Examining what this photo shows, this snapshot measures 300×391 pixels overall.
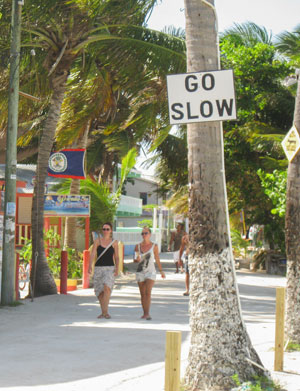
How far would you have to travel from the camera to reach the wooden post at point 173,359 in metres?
5.18

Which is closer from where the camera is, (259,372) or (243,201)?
(259,372)

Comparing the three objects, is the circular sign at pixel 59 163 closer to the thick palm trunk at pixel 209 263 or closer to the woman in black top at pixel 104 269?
the woman in black top at pixel 104 269

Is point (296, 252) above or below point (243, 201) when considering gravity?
below

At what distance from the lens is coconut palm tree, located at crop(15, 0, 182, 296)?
1630cm

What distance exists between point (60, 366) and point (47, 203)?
36.9ft

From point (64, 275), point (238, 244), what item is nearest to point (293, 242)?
point (64, 275)

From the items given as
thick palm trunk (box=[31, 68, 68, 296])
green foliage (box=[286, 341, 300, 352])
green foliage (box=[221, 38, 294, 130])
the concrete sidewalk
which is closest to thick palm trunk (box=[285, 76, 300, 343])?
green foliage (box=[286, 341, 300, 352])

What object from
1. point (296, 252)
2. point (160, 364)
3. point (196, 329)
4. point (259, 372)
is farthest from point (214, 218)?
point (296, 252)

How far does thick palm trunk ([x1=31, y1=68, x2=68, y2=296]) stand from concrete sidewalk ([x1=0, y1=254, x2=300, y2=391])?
539mm

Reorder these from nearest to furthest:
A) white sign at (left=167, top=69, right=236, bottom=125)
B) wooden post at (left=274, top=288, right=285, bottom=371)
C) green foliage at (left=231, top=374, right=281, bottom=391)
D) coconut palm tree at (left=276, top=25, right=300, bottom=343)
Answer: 1. green foliage at (left=231, top=374, right=281, bottom=391)
2. white sign at (left=167, top=69, right=236, bottom=125)
3. wooden post at (left=274, top=288, right=285, bottom=371)
4. coconut palm tree at (left=276, top=25, right=300, bottom=343)

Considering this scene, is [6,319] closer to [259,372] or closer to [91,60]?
[259,372]

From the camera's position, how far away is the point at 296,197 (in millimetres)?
10125

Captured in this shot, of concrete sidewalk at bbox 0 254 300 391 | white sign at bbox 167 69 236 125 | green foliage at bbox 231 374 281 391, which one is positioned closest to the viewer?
green foliage at bbox 231 374 281 391

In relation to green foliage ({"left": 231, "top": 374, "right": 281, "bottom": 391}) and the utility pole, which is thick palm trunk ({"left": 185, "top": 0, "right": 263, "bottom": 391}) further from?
the utility pole
